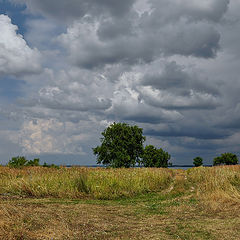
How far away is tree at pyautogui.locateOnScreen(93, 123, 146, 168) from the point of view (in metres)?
44.9

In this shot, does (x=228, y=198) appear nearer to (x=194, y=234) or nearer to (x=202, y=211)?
(x=202, y=211)

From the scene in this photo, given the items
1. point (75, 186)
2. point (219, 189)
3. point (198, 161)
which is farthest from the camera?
point (198, 161)

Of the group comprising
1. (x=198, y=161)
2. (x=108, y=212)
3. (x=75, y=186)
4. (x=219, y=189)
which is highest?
(x=198, y=161)

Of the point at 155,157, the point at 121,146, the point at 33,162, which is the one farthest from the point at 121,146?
the point at 33,162

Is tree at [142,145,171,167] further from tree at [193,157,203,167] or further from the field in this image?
the field

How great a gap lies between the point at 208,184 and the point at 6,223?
12.1 meters

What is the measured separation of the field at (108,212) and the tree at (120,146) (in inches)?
1058

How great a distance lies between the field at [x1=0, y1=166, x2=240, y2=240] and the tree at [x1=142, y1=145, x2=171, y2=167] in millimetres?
35482

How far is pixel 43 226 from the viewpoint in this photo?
7281 mm

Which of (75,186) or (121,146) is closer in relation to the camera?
(75,186)

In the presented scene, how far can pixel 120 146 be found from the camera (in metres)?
45.2

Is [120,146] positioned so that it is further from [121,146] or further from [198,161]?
[198,161]

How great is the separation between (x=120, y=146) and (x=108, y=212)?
1383 inches

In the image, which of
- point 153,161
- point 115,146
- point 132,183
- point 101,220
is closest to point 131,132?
point 115,146
